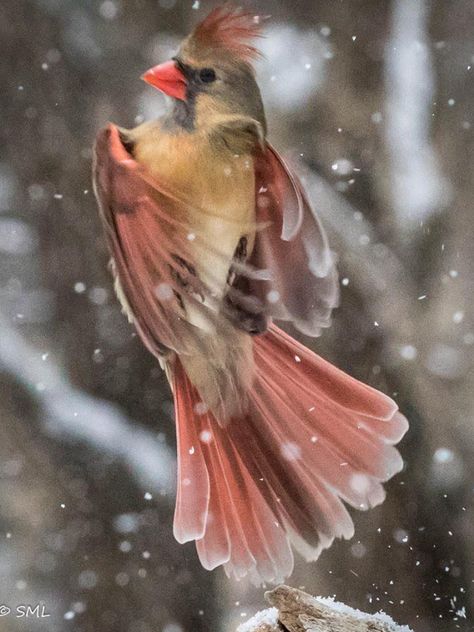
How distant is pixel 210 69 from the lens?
111 centimetres

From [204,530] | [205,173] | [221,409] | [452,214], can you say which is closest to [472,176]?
[452,214]

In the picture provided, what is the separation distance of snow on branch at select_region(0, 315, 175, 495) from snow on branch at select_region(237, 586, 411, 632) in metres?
0.23

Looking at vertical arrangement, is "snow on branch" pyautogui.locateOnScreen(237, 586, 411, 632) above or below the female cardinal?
below

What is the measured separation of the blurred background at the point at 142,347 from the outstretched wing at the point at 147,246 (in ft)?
0.11

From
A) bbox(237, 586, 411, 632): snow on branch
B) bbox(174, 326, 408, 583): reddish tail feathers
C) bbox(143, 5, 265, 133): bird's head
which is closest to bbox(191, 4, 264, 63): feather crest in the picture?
bbox(143, 5, 265, 133): bird's head

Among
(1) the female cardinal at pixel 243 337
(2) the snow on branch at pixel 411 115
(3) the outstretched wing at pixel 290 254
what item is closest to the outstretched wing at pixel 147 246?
(1) the female cardinal at pixel 243 337

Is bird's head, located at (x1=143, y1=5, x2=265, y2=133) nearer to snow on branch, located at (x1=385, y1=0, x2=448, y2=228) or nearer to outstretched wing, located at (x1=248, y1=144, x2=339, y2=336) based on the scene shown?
outstretched wing, located at (x1=248, y1=144, x2=339, y2=336)

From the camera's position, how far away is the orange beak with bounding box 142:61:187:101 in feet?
3.67

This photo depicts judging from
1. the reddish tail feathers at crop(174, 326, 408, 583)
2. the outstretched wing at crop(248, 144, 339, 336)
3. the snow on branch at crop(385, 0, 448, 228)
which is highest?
the snow on branch at crop(385, 0, 448, 228)

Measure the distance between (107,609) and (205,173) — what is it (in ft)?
2.24

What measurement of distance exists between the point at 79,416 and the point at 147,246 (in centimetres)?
28

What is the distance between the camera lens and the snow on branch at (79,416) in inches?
47.6

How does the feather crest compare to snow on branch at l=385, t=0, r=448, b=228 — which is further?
snow on branch at l=385, t=0, r=448, b=228

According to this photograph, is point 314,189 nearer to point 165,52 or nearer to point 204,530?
point 165,52
